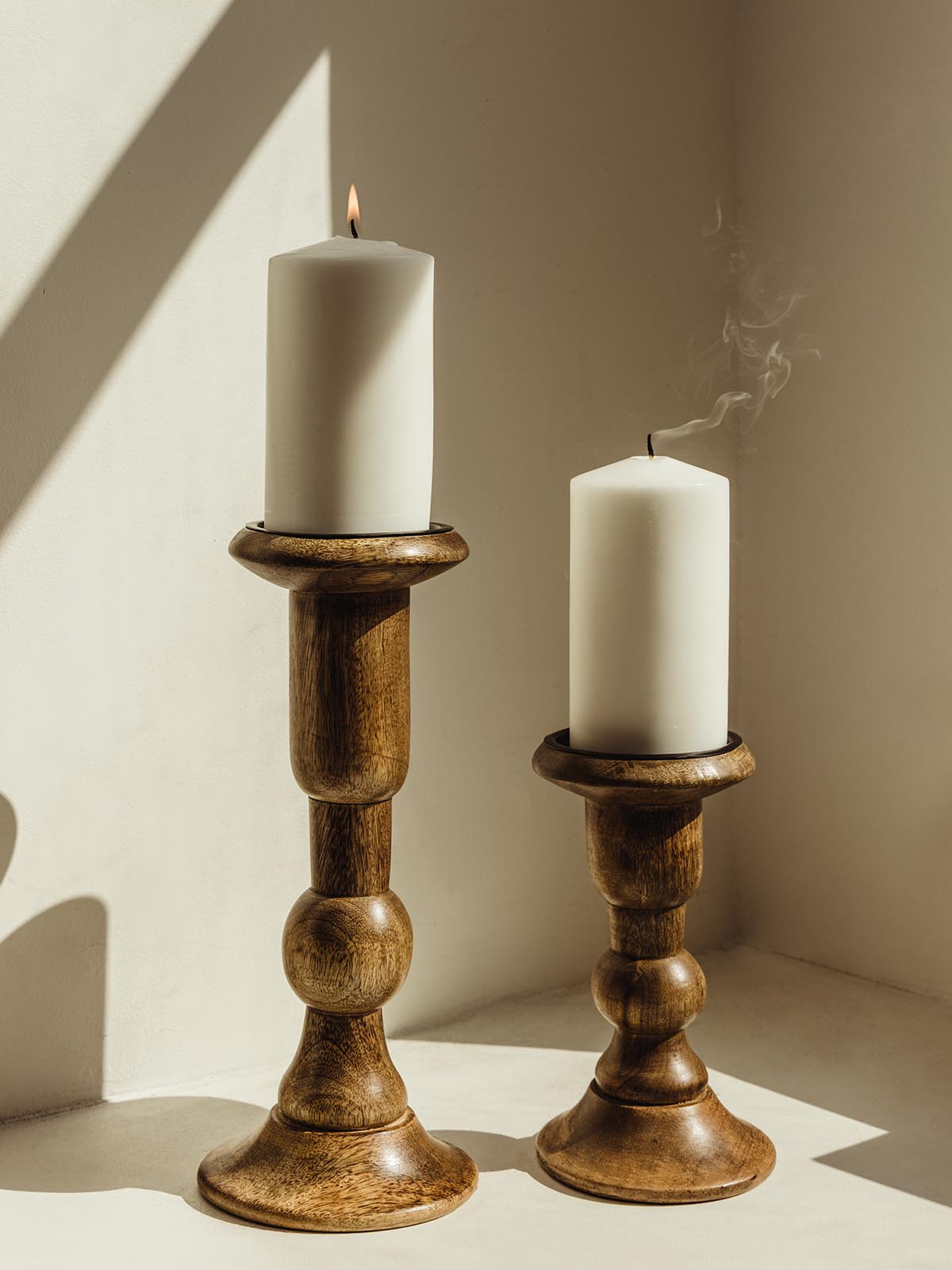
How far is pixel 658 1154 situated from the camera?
105 cm

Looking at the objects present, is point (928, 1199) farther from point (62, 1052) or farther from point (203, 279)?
point (203, 279)

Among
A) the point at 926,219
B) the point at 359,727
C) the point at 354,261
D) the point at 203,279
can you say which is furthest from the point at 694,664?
the point at 926,219

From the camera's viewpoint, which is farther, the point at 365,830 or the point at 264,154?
the point at 264,154

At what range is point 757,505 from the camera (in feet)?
5.31

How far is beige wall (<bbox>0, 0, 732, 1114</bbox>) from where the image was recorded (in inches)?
46.0

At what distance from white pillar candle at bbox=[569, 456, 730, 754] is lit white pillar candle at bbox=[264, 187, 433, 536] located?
0.14 m

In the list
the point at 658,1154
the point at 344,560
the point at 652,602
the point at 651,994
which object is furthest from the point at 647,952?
the point at 344,560

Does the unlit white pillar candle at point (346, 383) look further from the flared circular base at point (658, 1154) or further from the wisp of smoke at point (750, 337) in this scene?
the wisp of smoke at point (750, 337)

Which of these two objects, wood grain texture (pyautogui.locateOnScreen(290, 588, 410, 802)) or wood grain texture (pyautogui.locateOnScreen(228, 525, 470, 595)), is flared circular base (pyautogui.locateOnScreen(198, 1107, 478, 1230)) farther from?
wood grain texture (pyautogui.locateOnScreen(228, 525, 470, 595))

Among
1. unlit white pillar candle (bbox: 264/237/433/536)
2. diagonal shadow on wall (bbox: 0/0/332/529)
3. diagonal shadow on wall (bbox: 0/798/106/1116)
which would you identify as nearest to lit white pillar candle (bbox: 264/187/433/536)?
unlit white pillar candle (bbox: 264/237/433/536)

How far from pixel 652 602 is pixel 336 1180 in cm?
44

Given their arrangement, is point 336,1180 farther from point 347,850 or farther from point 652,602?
point 652,602

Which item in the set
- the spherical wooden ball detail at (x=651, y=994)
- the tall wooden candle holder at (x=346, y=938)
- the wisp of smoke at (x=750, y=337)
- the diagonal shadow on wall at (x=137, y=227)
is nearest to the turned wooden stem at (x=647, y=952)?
the spherical wooden ball detail at (x=651, y=994)

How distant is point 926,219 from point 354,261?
0.70 metres
